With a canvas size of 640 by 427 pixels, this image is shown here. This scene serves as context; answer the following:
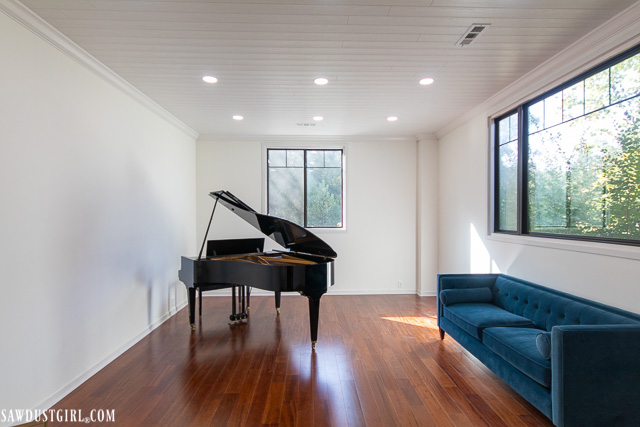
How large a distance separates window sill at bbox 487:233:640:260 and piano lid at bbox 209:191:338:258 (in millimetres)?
1986

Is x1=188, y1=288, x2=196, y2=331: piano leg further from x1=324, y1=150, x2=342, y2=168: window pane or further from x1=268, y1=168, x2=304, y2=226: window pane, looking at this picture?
x1=324, y1=150, x2=342, y2=168: window pane

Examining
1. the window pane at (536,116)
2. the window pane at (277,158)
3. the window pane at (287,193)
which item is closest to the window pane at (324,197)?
the window pane at (287,193)

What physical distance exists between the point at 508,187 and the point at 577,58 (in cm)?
154

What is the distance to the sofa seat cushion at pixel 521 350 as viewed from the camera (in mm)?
2264

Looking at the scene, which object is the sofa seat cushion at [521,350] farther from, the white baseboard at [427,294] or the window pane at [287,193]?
the window pane at [287,193]

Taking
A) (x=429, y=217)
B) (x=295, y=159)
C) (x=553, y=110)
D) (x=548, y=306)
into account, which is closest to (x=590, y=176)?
(x=553, y=110)

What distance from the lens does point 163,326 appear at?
449 centimetres

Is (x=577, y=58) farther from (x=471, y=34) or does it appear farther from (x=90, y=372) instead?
(x=90, y=372)

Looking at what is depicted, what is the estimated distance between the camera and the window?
21.1 ft

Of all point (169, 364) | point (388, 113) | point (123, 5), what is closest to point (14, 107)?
point (123, 5)

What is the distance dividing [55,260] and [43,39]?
5.36 ft

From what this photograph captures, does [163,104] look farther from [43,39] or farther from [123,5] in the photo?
[123,5]

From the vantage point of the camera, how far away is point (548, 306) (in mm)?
2965

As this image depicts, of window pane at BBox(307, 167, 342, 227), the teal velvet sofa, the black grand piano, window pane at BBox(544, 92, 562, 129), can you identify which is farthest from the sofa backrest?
window pane at BBox(307, 167, 342, 227)
